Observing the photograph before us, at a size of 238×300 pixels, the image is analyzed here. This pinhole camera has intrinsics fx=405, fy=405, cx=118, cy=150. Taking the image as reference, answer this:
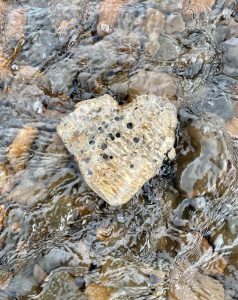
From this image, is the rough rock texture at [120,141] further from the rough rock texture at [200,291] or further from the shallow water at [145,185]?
the rough rock texture at [200,291]

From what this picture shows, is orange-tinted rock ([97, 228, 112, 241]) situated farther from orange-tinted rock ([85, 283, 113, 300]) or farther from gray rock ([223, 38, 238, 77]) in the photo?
gray rock ([223, 38, 238, 77])

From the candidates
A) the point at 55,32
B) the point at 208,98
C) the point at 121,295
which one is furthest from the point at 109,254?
the point at 55,32

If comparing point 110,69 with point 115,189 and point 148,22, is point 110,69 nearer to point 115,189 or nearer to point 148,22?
point 148,22

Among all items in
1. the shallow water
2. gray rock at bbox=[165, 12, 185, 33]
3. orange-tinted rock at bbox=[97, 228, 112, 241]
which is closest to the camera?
the shallow water

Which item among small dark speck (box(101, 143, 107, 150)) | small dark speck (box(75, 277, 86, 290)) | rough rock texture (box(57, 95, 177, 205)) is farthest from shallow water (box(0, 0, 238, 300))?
small dark speck (box(101, 143, 107, 150))

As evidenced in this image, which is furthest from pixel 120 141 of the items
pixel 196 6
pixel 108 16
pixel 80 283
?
pixel 196 6

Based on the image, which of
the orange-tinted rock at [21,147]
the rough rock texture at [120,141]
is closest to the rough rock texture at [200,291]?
the rough rock texture at [120,141]
